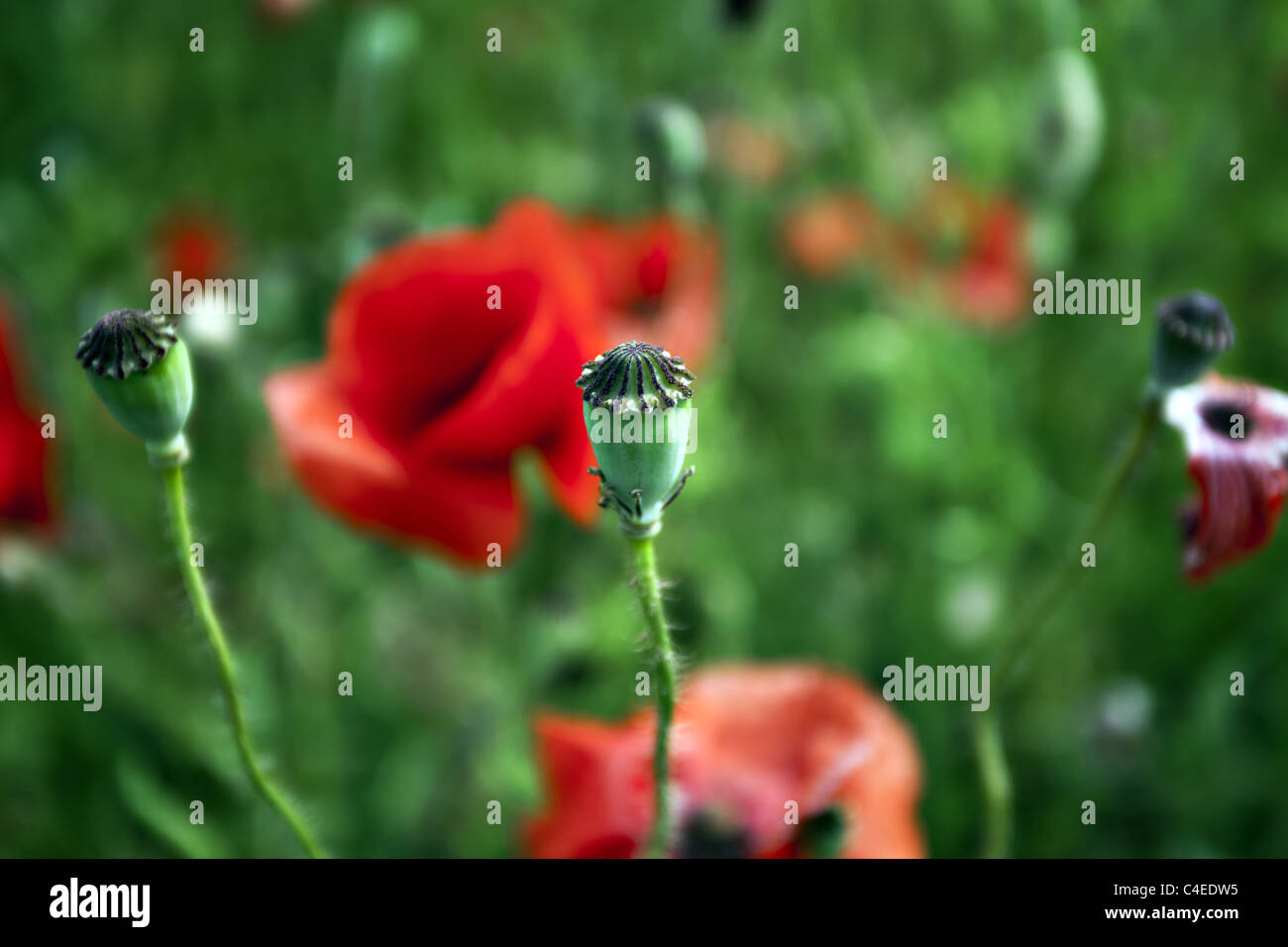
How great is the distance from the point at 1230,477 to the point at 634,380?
22cm

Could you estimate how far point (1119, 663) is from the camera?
91 cm

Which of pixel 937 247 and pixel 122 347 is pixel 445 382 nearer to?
pixel 122 347

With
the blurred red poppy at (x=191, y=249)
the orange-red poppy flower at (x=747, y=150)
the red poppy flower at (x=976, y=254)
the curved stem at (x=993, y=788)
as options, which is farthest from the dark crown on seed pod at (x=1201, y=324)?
the blurred red poppy at (x=191, y=249)

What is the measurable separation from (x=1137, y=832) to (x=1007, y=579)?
22 centimetres

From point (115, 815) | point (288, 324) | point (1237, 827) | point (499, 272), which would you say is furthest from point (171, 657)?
point (1237, 827)

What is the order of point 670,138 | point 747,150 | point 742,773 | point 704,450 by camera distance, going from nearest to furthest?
1. point 742,773
2. point 670,138
3. point 704,450
4. point 747,150

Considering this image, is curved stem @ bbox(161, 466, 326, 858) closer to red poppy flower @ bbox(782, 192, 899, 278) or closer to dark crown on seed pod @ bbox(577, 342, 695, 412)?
dark crown on seed pod @ bbox(577, 342, 695, 412)

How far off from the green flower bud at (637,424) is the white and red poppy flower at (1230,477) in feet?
0.64

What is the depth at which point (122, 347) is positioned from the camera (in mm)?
332

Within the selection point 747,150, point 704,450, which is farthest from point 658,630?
point 747,150

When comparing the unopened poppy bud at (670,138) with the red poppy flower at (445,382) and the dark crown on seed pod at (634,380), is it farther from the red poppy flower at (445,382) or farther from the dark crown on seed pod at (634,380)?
the dark crown on seed pod at (634,380)

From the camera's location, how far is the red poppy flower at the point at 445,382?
0.51 meters

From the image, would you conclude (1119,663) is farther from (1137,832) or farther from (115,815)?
(115,815)

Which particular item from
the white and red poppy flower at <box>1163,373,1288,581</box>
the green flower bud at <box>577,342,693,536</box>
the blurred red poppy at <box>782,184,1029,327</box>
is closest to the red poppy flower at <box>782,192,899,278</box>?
the blurred red poppy at <box>782,184,1029,327</box>
